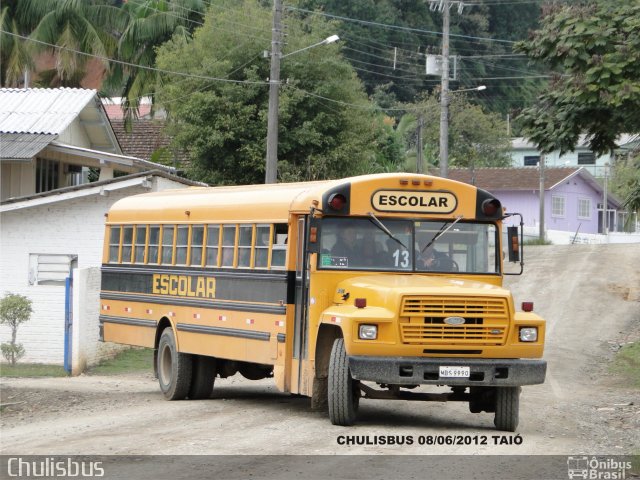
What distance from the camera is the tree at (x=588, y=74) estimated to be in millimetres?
17672

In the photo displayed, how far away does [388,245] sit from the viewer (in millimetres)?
14094

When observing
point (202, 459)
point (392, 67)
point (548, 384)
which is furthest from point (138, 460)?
point (392, 67)

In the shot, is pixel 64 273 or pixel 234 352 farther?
pixel 64 273

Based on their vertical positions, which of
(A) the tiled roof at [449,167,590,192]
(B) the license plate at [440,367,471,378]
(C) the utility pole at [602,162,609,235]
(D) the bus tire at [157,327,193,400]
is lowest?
(D) the bus tire at [157,327,193,400]

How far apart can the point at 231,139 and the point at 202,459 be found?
27.4 m

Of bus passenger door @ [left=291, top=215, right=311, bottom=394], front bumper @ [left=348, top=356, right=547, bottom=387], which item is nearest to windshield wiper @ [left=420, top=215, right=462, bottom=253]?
bus passenger door @ [left=291, top=215, right=311, bottom=394]

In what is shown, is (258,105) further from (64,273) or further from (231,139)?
(64,273)

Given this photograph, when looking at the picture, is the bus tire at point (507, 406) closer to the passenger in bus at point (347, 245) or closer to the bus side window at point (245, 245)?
the passenger in bus at point (347, 245)

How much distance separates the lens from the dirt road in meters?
11.9

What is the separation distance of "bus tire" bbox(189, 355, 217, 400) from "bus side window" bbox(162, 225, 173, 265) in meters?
1.47

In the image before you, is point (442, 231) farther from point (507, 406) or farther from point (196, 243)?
point (196, 243)

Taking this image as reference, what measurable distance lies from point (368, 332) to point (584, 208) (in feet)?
217

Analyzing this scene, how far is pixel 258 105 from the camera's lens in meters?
39.0

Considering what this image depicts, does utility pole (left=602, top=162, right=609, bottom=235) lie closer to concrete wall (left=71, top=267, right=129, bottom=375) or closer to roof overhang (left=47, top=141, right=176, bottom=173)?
roof overhang (left=47, top=141, right=176, bottom=173)
